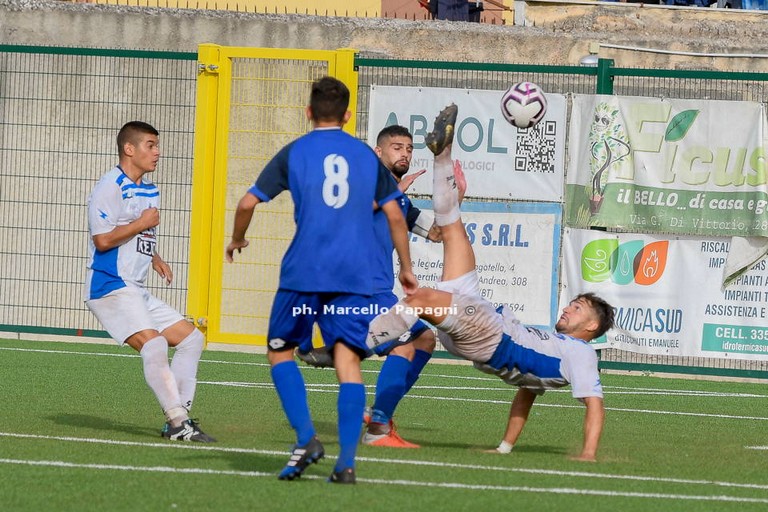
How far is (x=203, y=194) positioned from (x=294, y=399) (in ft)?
28.2

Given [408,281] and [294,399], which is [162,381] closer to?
[294,399]

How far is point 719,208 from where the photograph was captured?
47.1 feet

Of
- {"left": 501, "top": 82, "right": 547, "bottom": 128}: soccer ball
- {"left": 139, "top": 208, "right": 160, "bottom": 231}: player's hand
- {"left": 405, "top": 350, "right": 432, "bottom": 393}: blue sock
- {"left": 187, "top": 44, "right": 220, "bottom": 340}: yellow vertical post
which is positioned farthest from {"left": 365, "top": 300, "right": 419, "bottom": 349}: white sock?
{"left": 187, "top": 44, "right": 220, "bottom": 340}: yellow vertical post

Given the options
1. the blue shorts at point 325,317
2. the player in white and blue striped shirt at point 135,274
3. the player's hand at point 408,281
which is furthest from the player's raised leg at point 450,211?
the player in white and blue striped shirt at point 135,274

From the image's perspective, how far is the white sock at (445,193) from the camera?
8.30 meters

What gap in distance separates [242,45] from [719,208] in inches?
230

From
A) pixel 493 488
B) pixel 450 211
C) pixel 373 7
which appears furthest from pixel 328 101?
pixel 373 7

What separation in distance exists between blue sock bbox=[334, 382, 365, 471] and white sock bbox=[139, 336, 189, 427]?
224 centimetres

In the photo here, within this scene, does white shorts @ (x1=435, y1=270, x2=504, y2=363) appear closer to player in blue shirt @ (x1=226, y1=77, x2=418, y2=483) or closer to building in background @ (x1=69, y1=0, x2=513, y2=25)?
player in blue shirt @ (x1=226, y1=77, x2=418, y2=483)

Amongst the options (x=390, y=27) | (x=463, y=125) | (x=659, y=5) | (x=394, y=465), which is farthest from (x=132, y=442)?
(x=659, y=5)

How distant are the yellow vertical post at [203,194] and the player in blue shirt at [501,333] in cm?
722

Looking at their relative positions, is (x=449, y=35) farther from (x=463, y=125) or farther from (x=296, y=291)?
(x=296, y=291)

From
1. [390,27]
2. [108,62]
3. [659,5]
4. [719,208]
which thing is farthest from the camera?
[659,5]

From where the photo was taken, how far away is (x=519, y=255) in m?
14.7
